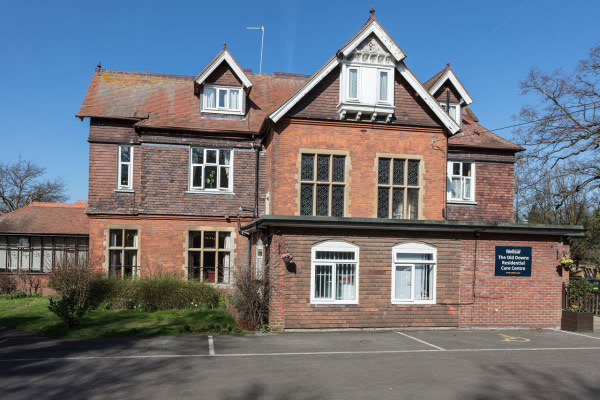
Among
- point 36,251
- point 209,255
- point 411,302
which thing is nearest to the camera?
point 411,302

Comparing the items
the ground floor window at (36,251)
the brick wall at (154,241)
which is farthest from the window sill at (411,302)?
the ground floor window at (36,251)

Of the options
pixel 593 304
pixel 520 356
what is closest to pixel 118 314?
pixel 520 356

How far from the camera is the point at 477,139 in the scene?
23328 mm

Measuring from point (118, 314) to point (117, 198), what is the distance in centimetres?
603

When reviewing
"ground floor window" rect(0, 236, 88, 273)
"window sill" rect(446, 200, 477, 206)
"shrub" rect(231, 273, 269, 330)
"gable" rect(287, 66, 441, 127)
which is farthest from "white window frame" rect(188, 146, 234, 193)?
"window sill" rect(446, 200, 477, 206)

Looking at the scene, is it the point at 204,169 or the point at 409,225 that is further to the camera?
the point at 204,169

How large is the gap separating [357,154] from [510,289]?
273 inches

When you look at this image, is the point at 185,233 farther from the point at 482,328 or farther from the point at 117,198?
the point at 482,328

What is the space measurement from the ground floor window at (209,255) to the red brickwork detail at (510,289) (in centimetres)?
951

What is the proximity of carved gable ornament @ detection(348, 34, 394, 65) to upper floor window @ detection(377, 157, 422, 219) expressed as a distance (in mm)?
3561

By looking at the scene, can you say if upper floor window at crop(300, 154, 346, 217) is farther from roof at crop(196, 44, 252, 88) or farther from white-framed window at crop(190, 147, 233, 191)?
roof at crop(196, 44, 252, 88)

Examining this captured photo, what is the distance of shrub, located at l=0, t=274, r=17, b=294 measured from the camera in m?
23.1

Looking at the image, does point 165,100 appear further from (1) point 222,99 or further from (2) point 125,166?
(2) point 125,166

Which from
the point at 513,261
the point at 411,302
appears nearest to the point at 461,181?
the point at 513,261
